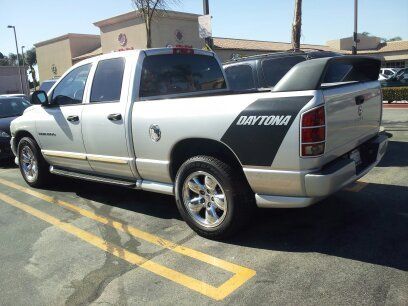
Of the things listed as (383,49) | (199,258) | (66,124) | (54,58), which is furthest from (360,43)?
(199,258)

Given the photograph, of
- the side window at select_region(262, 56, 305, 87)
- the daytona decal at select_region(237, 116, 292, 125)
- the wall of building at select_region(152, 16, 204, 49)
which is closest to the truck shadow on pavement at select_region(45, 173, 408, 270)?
the daytona decal at select_region(237, 116, 292, 125)

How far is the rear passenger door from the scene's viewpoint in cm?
473

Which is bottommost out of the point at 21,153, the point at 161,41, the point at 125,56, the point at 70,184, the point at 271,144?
the point at 70,184

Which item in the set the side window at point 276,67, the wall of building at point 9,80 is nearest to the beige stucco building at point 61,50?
the wall of building at point 9,80

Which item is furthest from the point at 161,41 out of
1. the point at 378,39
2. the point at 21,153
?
the point at 378,39

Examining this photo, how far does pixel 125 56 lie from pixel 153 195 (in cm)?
202

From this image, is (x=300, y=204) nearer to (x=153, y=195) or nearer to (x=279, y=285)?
(x=279, y=285)

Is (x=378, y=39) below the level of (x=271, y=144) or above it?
above

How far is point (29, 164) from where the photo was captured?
268 inches

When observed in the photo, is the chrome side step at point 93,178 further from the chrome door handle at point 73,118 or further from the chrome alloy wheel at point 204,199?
the chrome alloy wheel at point 204,199

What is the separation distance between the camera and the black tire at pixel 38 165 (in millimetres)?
6376

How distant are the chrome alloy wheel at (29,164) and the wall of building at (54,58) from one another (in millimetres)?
38336

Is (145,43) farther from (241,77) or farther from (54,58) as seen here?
(241,77)

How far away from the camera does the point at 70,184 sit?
6891mm
